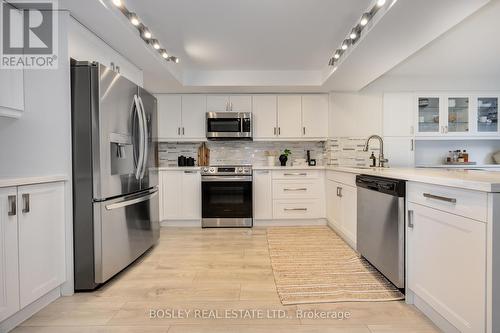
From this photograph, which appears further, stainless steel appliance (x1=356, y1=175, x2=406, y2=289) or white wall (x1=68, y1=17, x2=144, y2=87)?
white wall (x1=68, y1=17, x2=144, y2=87)

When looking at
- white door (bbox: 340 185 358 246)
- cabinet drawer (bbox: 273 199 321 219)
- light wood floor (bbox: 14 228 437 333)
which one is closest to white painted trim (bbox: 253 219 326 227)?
cabinet drawer (bbox: 273 199 321 219)

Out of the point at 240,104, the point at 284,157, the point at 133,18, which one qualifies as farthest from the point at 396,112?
the point at 133,18

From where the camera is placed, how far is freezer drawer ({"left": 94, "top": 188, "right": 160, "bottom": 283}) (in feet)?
6.72

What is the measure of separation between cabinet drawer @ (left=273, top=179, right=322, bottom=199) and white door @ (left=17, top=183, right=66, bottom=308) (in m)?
2.78

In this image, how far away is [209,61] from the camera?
11.6 feet

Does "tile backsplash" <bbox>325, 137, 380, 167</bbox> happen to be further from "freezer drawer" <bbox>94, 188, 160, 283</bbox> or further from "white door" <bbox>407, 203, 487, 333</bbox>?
"freezer drawer" <bbox>94, 188, 160, 283</bbox>

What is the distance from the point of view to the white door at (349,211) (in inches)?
115

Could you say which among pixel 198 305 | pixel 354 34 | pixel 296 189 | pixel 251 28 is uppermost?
pixel 251 28

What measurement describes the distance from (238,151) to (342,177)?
1.87 m

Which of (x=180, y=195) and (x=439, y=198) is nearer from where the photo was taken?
(x=439, y=198)

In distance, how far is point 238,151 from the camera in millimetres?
4621

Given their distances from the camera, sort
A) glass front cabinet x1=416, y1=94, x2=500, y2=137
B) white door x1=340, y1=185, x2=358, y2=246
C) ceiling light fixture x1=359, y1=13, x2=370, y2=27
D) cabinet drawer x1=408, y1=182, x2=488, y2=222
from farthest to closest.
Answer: glass front cabinet x1=416, y1=94, x2=500, y2=137, white door x1=340, y1=185, x2=358, y2=246, ceiling light fixture x1=359, y1=13, x2=370, y2=27, cabinet drawer x1=408, y1=182, x2=488, y2=222

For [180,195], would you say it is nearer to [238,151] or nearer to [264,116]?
[238,151]

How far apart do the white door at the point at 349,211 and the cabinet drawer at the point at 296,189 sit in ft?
2.63
